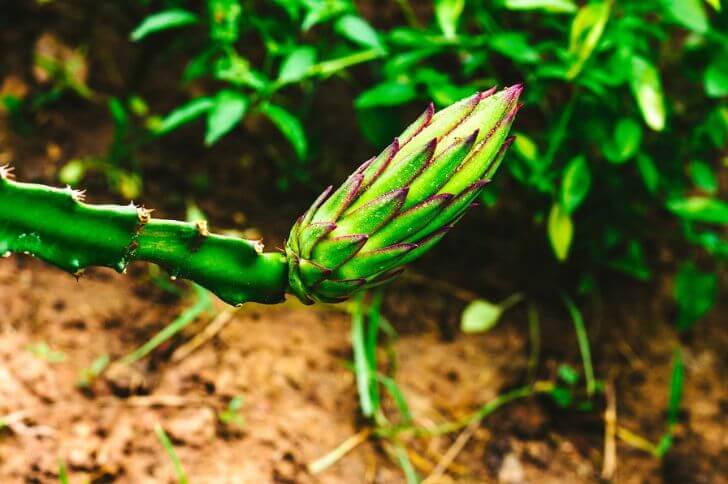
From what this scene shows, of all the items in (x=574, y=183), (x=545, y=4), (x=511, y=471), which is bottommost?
(x=511, y=471)

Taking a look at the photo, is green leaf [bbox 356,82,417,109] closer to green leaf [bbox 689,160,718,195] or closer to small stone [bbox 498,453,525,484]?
green leaf [bbox 689,160,718,195]

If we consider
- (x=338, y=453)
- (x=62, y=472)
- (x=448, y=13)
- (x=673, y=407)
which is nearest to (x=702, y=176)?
(x=673, y=407)

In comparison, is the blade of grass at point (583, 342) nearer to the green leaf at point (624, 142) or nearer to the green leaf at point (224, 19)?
the green leaf at point (624, 142)

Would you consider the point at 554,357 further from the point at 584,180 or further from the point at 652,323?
the point at 584,180

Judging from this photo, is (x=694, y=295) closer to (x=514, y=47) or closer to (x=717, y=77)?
(x=717, y=77)

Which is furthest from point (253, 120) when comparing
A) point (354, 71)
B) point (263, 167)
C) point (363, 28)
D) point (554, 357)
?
point (554, 357)

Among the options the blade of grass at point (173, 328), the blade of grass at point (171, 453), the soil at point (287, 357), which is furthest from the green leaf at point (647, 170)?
the blade of grass at point (171, 453)
